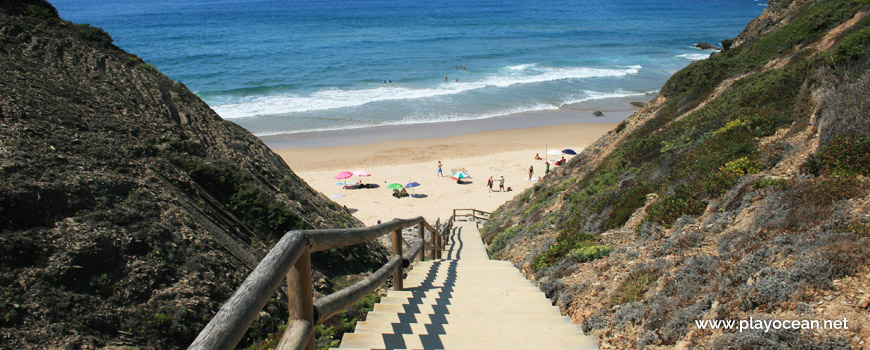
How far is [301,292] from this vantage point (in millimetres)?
2654

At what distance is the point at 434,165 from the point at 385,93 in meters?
19.7

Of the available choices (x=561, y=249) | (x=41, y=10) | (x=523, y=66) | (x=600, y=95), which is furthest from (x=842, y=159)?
(x=523, y=66)

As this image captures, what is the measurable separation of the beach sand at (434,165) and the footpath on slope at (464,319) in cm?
1798

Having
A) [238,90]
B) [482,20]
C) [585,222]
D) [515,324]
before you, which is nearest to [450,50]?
[238,90]

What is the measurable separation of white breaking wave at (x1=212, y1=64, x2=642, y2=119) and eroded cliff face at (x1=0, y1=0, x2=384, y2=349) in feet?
106

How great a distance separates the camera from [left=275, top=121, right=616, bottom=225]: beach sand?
2645 centimetres

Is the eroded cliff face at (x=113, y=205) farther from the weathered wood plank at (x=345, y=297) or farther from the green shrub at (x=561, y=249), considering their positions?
the green shrub at (x=561, y=249)

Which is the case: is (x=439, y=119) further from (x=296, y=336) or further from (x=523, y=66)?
(x=296, y=336)

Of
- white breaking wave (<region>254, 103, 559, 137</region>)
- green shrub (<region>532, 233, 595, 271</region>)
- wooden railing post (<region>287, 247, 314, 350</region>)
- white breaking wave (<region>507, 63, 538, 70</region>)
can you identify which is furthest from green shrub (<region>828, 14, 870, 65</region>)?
white breaking wave (<region>507, 63, 538, 70</region>)

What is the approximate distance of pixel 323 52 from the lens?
72500mm

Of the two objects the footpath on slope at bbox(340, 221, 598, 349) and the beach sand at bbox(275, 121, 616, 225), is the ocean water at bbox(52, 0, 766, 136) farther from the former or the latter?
the footpath on slope at bbox(340, 221, 598, 349)

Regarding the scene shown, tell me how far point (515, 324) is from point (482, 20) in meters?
120

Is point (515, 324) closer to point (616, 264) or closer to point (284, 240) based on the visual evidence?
point (284, 240)

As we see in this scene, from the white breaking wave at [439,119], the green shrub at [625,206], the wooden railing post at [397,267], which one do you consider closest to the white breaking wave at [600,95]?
the white breaking wave at [439,119]
